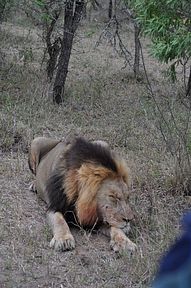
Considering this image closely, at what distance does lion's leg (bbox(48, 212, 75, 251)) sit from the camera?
435 cm

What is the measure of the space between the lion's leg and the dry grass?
63mm

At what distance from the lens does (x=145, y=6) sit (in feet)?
24.4

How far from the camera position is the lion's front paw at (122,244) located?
4271 mm

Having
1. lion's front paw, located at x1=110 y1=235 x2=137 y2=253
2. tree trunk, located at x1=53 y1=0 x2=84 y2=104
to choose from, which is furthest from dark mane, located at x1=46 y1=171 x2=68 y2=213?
tree trunk, located at x1=53 y1=0 x2=84 y2=104

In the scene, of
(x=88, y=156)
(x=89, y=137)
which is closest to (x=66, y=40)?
(x=89, y=137)

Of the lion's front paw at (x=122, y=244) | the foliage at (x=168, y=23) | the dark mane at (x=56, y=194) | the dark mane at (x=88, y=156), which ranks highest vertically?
the foliage at (x=168, y=23)

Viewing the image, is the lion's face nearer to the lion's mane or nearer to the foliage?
the lion's mane

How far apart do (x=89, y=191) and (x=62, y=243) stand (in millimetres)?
559

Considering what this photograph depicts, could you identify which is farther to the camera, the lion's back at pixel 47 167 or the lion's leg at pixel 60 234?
the lion's back at pixel 47 167

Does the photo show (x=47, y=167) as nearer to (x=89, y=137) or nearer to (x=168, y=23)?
(x=89, y=137)

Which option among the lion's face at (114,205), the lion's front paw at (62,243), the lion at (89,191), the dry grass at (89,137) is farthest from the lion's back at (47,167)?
the lion's front paw at (62,243)

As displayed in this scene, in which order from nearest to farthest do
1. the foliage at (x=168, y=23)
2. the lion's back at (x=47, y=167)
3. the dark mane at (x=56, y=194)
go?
the dark mane at (x=56, y=194)
the lion's back at (x=47, y=167)
the foliage at (x=168, y=23)

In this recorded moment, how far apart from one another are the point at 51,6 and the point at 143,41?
9.99 meters

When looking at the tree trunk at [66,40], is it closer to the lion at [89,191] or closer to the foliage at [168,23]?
the foliage at [168,23]
